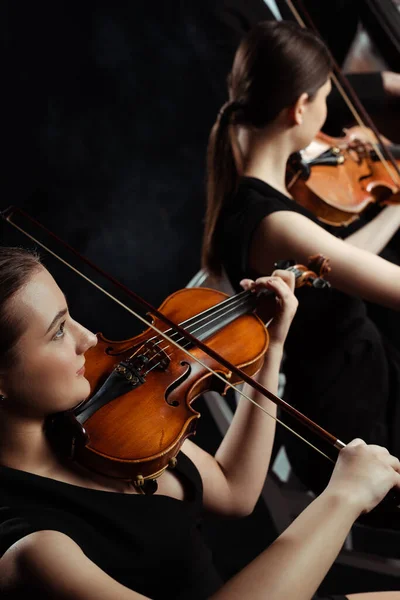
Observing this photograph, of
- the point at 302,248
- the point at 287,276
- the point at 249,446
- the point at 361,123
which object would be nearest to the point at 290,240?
the point at 302,248

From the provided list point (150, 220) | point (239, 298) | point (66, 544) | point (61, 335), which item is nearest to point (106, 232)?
point (150, 220)

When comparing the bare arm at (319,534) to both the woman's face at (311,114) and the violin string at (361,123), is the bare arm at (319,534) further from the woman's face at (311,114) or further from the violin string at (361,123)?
the violin string at (361,123)

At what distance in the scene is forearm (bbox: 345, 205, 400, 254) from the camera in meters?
1.32

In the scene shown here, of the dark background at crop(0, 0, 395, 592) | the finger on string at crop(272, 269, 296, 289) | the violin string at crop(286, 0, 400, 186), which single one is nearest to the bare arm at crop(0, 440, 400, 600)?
the finger on string at crop(272, 269, 296, 289)

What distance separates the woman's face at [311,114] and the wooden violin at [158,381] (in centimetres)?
31

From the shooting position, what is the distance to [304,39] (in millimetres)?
1145

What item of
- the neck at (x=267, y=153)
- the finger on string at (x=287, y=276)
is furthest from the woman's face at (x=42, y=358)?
the neck at (x=267, y=153)

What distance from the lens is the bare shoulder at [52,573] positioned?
56 centimetres

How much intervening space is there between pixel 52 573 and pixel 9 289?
25cm

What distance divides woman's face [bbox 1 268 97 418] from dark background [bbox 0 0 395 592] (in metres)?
0.51

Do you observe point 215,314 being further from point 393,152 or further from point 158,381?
point 393,152

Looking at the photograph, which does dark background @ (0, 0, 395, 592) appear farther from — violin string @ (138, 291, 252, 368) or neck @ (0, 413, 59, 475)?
neck @ (0, 413, 59, 475)

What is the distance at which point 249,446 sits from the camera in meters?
0.86

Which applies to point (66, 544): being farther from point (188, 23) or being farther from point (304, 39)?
point (188, 23)
